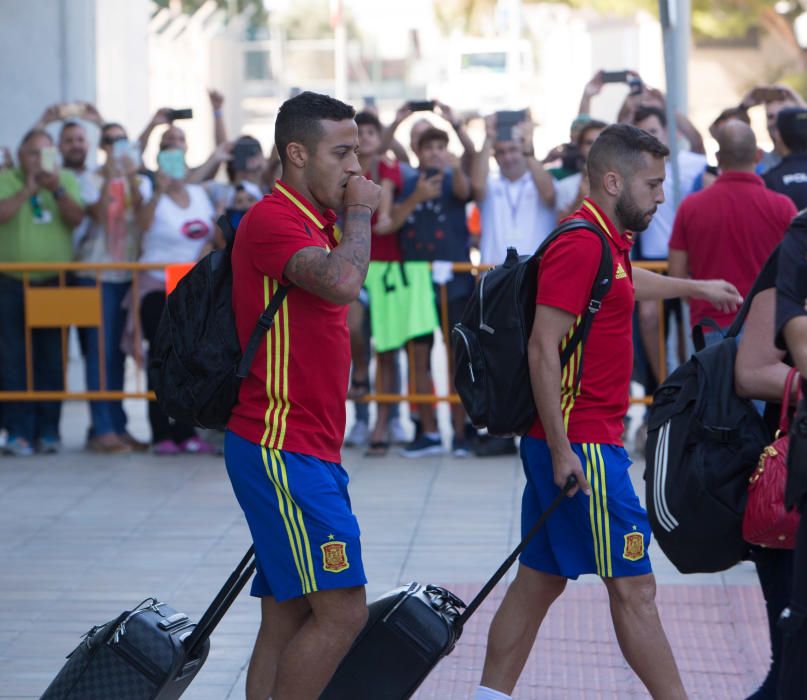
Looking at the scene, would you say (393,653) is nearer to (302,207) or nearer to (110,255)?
(302,207)

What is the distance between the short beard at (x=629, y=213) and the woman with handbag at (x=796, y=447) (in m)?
0.83

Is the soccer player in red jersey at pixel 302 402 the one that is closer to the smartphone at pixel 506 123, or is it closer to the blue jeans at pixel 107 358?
the smartphone at pixel 506 123

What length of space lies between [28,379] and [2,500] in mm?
1659

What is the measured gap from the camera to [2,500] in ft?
28.5

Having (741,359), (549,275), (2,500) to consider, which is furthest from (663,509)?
(2,500)

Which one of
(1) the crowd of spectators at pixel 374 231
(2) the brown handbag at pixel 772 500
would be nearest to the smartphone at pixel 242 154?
Result: (1) the crowd of spectators at pixel 374 231

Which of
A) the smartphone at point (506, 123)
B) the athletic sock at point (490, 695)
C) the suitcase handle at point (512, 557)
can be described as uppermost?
the smartphone at point (506, 123)

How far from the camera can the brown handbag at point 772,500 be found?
396cm

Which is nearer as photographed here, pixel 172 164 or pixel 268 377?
pixel 268 377

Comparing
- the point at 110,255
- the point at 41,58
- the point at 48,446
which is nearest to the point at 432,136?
the point at 110,255

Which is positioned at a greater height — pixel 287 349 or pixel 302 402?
pixel 287 349

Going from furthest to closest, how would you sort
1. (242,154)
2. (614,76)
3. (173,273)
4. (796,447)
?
1. (614,76)
2. (242,154)
3. (173,273)
4. (796,447)

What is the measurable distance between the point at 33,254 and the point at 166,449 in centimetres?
159

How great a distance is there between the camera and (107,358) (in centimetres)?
1030
